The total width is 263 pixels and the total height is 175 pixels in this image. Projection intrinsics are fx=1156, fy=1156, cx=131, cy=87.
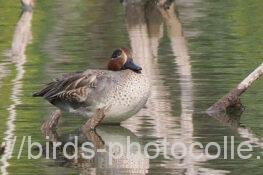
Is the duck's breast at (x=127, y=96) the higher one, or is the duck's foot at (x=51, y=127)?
the duck's breast at (x=127, y=96)

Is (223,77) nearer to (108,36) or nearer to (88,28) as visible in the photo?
(108,36)

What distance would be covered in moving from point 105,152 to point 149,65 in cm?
585

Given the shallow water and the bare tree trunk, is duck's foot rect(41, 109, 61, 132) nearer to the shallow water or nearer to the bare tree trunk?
the shallow water

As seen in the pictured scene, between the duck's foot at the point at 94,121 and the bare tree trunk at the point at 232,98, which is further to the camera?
the bare tree trunk at the point at 232,98

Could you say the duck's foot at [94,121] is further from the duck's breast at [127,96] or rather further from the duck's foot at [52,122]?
the duck's foot at [52,122]

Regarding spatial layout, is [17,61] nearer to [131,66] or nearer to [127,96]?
[131,66]

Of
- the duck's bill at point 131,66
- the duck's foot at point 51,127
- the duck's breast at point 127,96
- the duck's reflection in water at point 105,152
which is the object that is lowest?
the duck's reflection in water at point 105,152

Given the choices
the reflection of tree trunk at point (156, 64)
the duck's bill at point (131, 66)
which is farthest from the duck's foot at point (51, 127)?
the duck's bill at point (131, 66)

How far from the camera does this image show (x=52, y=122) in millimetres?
12156

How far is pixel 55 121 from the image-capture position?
12250 mm

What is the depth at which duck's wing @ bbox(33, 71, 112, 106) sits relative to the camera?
486 inches

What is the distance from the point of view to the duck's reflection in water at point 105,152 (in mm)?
10117

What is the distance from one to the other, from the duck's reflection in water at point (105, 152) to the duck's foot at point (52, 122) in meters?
0.09

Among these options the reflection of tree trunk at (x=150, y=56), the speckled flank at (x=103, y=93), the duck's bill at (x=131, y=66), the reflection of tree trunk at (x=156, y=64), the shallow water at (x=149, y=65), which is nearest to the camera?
the shallow water at (x=149, y=65)
